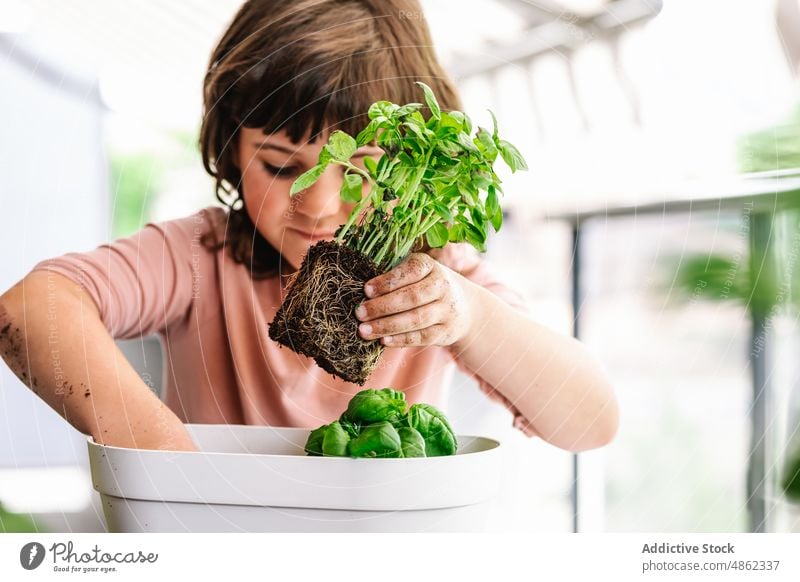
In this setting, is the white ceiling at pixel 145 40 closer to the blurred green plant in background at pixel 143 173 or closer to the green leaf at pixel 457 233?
the blurred green plant in background at pixel 143 173

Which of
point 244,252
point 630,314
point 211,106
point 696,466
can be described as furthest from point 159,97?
point 696,466

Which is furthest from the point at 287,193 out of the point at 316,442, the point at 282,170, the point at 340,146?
the point at 316,442

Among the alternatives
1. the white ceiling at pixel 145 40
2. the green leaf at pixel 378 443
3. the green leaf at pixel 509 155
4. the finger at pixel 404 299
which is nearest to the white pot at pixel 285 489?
the green leaf at pixel 378 443

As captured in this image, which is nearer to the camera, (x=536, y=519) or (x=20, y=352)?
(x=20, y=352)

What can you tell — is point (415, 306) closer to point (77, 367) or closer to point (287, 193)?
point (287, 193)

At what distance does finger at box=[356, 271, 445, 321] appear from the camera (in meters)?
0.60

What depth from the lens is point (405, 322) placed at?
2.02 ft

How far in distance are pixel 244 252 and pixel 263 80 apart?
0.16 m

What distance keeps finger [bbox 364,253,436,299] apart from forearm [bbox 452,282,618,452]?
0.23 ft

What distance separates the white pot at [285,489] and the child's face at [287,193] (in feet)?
0.74

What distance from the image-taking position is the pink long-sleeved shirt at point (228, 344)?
734 millimetres

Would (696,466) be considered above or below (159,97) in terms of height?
below

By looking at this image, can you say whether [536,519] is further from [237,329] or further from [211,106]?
[211,106]

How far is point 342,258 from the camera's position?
0.61 m
